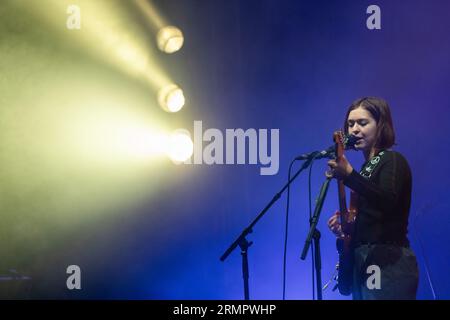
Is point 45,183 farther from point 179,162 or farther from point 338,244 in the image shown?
point 338,244

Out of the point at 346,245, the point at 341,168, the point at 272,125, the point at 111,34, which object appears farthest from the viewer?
the point at 111,34

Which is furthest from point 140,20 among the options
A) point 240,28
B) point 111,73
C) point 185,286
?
point 185,286

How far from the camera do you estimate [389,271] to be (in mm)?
2689

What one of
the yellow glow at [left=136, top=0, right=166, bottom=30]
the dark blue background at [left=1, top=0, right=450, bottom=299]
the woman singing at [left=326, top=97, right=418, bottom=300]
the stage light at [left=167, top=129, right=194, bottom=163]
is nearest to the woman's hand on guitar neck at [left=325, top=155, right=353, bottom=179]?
the woman singing at [left=326, top=97, right=418, bottom=300]

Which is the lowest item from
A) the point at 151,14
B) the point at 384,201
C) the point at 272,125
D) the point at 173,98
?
the point at 384,201

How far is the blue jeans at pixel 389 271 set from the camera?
2689mm

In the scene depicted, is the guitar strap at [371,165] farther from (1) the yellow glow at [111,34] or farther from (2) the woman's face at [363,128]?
(1) the yellow glow at [111,34]

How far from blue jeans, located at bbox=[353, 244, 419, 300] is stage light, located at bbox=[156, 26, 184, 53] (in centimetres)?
172

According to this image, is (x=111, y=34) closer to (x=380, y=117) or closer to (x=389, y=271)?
(x=380, y=117)

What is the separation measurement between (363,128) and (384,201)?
0.52 m

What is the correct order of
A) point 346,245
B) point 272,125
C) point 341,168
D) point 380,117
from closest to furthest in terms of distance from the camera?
point 341,168, point 346,245, point 380,117, point 272,125

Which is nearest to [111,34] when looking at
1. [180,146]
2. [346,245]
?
[180,146]

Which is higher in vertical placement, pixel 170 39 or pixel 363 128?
pixel 170 39

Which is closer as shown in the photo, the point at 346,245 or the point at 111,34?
the point at 346,245
